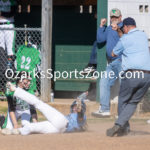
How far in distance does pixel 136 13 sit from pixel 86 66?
83.0 inches

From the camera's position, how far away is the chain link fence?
12.9m

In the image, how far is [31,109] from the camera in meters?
9.51

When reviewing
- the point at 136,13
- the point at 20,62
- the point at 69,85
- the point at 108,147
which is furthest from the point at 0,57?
the point at 108,147

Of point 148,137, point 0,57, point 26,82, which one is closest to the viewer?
point 148,137

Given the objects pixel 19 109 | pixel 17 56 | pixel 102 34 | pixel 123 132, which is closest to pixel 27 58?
pixel 17 56

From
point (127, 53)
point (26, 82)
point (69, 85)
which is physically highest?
point (127, 53)

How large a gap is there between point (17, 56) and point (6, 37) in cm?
58

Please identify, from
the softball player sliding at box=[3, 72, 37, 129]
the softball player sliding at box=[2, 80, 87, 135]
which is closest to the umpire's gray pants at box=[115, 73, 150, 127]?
the softball player sliding at box=[2, 80, 87, 135]

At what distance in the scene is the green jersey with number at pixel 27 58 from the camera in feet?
42.3

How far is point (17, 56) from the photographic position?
13.1 m

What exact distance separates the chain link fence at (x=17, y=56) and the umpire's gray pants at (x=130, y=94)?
398cm

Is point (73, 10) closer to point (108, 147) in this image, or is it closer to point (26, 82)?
point (26, 82)

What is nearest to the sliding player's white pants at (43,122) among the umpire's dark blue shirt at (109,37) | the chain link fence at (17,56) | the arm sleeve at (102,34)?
the umpire's dark blue shirt at (109,37)

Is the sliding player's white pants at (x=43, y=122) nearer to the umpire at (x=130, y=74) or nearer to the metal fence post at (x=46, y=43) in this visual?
the umpire at (x=130, y=74)
